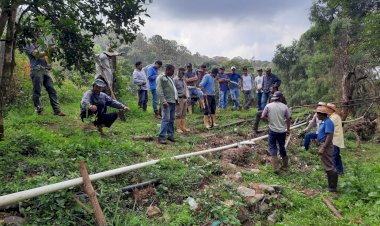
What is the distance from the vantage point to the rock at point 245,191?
5.66 meters

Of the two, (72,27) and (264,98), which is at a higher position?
(72,27)

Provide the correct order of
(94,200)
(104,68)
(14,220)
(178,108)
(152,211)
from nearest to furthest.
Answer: (14,220) < (94,200) < (152,211) < (104,68) < (178,108)

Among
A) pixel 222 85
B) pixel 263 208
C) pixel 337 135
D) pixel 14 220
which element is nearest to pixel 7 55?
pixel 14 220

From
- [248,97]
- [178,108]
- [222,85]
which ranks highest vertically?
[222,85]

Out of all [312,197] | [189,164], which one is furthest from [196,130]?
[312,197]

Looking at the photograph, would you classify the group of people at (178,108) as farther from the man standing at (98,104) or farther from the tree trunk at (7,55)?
the tree trunk at (7,55)

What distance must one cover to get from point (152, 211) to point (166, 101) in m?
3.91

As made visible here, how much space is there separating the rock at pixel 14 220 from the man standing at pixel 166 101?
444 cm

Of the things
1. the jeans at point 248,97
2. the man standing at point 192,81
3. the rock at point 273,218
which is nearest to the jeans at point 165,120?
the man standing at point 192,81

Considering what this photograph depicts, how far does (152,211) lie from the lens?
483 centimetres

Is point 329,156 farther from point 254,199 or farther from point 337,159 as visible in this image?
point 254,199

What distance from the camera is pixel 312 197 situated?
248 inches

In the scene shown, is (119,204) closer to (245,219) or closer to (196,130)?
(245,219)

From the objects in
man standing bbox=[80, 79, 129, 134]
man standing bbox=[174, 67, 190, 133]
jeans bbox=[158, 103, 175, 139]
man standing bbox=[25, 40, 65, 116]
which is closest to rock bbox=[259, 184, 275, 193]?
jeans bbox=[158, 103, 175, 139]
